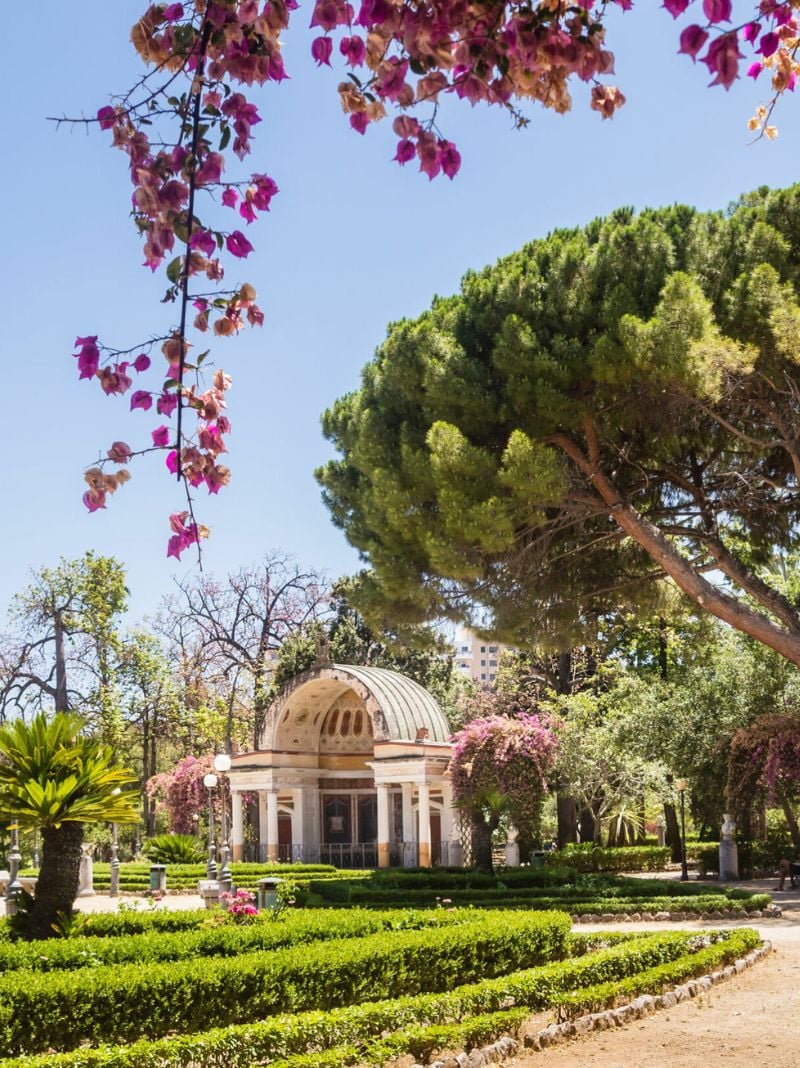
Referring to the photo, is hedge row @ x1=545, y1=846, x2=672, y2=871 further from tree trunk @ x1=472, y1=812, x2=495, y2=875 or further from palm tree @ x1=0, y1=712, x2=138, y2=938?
palm tree @ x1=0, y1=712, x2=138, y2=938

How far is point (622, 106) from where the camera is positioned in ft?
12.1

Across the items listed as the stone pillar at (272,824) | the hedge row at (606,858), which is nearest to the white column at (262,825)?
the stone pillar at (272,824)

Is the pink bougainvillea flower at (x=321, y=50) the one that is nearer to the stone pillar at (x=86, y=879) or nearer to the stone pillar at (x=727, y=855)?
the stone pillar at (x=727, y=855)

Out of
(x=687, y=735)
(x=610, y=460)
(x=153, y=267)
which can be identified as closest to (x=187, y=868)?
(x=687, y=735)

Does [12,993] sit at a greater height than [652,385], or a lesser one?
lesser

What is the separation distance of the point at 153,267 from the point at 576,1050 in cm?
724

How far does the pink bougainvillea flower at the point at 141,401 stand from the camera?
11.9 feet

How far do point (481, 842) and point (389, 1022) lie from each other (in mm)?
16465

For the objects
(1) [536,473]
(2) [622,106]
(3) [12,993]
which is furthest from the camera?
(1) [536,473]

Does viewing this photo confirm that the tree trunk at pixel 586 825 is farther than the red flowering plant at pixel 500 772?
Yes

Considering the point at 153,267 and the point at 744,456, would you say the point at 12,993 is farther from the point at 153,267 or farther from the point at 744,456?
the point at 744,456

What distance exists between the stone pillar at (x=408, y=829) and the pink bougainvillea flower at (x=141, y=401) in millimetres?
26981

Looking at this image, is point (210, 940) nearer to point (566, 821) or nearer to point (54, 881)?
point (54, 881)

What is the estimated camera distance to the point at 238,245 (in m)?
3.39
